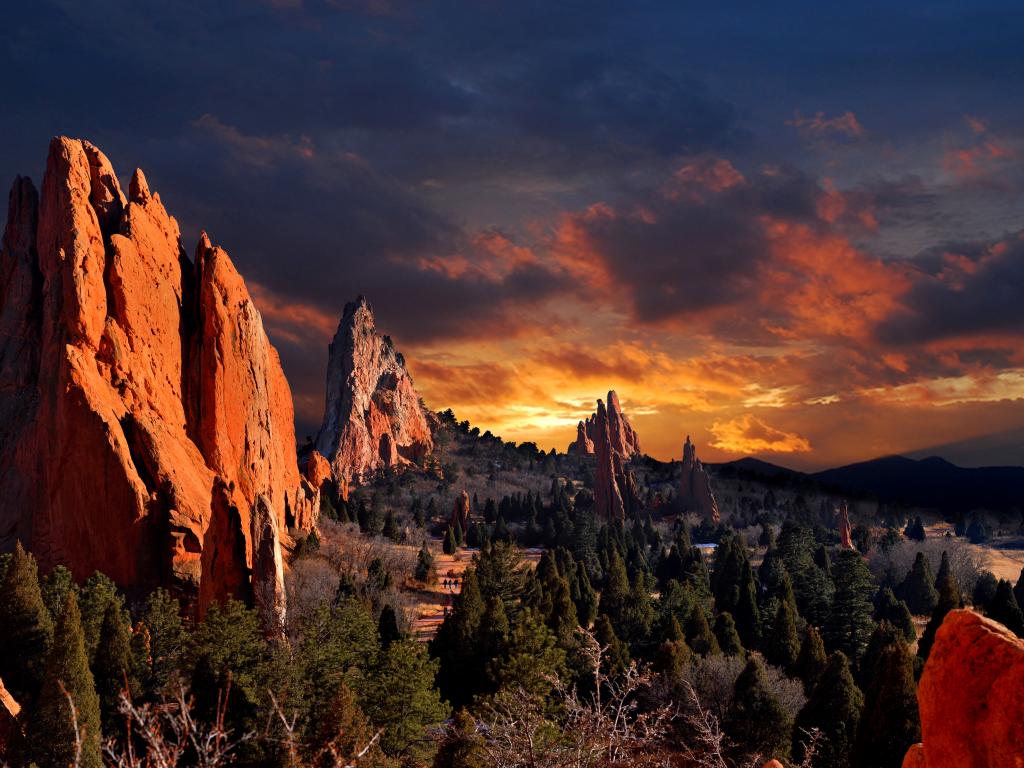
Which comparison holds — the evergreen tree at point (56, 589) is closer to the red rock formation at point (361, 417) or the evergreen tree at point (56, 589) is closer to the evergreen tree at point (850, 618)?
the evergreen tree at point (850, 618)

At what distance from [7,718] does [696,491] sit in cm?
12802

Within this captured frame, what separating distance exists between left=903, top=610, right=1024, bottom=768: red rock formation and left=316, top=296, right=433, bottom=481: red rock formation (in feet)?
525

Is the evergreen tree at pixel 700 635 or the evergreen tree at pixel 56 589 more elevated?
the evergreen tree at pixel 56 589

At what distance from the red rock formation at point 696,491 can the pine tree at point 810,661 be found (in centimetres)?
9444

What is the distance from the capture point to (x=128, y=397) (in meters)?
50.7

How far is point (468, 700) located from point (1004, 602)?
3486cm

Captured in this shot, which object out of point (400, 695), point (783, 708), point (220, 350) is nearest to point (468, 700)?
point (400, 695)

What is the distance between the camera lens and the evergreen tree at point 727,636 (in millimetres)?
48188

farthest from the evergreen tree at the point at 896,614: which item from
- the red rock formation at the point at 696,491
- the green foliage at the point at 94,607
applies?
the red rock formation at the point at 696,491

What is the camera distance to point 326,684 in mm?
29062

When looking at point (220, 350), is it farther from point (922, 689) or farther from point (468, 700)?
point (922, 689)

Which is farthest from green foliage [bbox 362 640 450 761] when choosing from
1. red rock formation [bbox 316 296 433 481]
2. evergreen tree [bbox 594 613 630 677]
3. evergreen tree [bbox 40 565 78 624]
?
red rock formation [bbox 316 296 433 481]

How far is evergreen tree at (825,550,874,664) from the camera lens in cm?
5306

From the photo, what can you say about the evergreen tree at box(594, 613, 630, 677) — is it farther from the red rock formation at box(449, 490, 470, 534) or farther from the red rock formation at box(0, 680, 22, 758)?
the red rock formation at box(449, 490, 470, 534)
